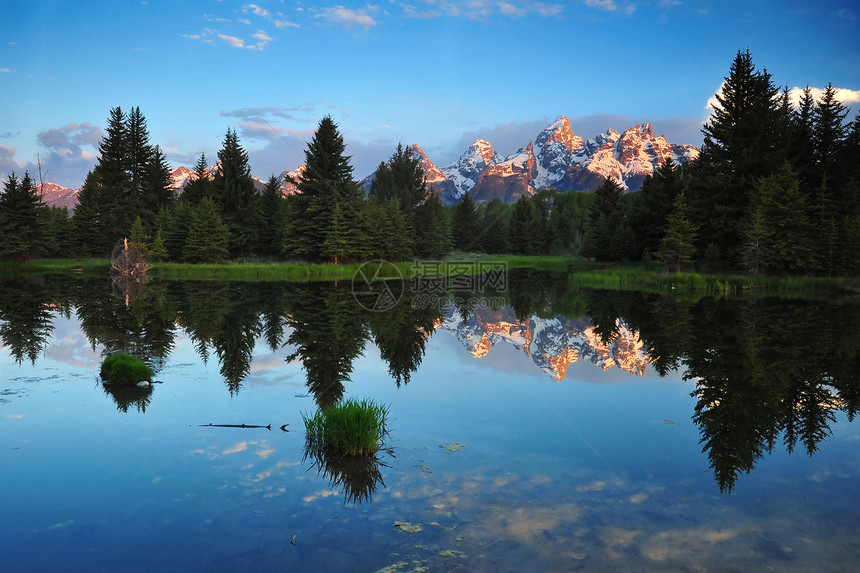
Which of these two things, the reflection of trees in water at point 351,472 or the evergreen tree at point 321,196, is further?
the evergreen tree at point 321,196

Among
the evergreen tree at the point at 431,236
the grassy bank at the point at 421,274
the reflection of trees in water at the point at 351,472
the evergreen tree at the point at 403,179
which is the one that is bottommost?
the reflection of trees in water at the point at 351,472

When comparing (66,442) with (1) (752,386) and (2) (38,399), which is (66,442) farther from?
(1) (752,386)

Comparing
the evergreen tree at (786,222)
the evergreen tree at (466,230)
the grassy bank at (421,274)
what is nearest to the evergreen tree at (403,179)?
the evergreen tree at (466,230)

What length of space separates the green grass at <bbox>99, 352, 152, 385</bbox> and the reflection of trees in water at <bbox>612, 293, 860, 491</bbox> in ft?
33.8

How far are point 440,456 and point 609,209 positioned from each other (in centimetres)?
6919

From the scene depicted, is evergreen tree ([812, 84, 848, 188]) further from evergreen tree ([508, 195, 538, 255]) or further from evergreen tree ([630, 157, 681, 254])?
evergreen tree ([508, 195, 538, 255])

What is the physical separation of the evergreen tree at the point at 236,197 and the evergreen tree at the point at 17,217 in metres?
16.0

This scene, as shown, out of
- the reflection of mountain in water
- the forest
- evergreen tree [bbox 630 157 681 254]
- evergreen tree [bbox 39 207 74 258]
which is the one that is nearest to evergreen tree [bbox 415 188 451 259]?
the forest

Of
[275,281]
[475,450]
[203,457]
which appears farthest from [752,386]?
[275,281]

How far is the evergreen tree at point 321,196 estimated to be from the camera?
4809 cm

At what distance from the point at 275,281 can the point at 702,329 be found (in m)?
30.3

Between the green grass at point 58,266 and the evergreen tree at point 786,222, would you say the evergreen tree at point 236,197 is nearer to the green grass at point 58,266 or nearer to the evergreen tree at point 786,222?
the green grass at point 58,266

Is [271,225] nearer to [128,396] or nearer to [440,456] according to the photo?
[128,396]

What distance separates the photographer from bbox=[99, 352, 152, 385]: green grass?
1088cm
